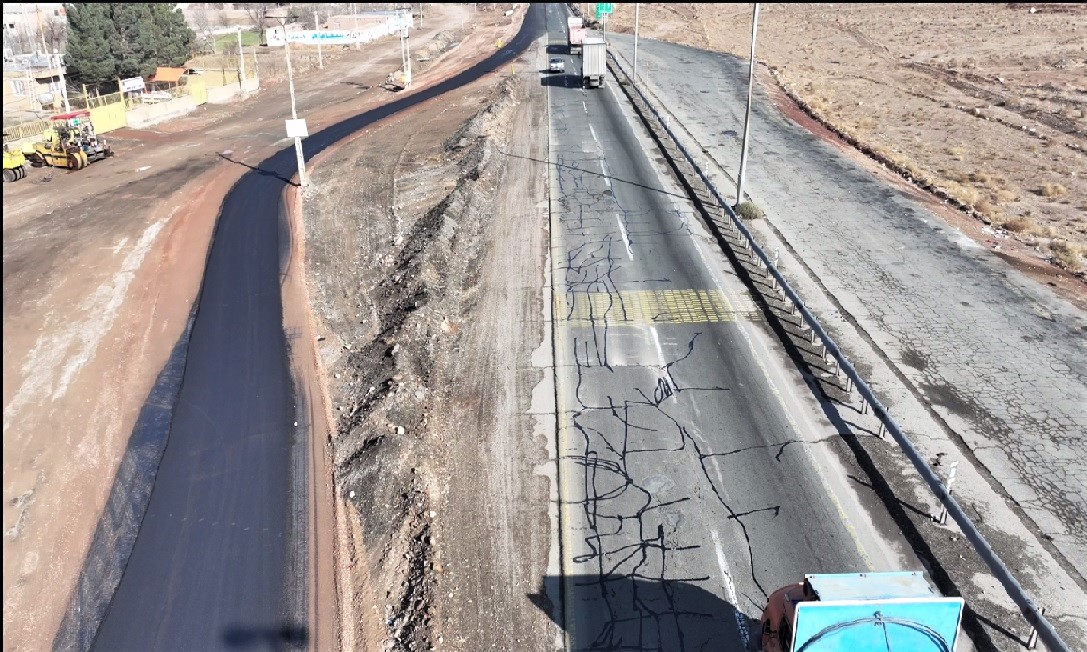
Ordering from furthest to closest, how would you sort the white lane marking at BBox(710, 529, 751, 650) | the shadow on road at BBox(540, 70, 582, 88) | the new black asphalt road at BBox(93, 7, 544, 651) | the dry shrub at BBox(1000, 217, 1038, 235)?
the shadow on road at BBox(540, 70, 582, 88), the dry shrub at BBox(1000, 217, 1038, 235), the new black asphalt road at BBox(93, 7, 544, 651), the white lane marking at BBox(710, 529, 751, 650)

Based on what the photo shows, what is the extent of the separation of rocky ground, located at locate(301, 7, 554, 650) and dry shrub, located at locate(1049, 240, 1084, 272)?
18.1 m

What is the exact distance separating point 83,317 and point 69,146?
22.2 m

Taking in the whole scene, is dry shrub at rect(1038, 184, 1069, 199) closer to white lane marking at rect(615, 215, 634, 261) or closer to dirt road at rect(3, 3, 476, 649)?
white lane marking at rect(615, 215, 634, 261)

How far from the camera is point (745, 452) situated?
17.3 meters

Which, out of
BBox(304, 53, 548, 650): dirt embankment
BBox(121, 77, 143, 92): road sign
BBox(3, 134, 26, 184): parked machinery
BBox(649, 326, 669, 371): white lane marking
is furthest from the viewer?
BBox(121, 77, 143, 92): road sign

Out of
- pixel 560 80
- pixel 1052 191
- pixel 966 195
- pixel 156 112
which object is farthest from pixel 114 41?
pixel 1052 191

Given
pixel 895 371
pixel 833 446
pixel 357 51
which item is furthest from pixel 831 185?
pixel 357 51

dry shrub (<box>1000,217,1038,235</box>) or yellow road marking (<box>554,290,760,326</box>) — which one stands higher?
dry shrub (<box>1000,217,1038,235</box>)

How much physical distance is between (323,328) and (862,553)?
1637 centimetres

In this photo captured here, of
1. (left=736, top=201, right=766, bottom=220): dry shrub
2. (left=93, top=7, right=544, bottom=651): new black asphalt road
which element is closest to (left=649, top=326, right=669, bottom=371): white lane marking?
(left=93, top=7, right=544, bottom=651): new black asphalt road

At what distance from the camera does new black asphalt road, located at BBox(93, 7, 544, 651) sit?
1394 centimetres

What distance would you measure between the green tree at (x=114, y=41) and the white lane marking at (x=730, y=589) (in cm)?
5801

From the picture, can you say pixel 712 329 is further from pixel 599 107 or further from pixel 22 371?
pixel 599 107

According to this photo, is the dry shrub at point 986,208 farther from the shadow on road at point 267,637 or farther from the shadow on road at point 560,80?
the shadow on road at point 560,80
